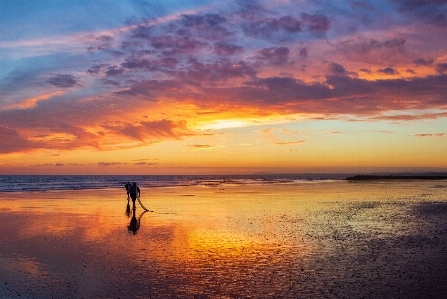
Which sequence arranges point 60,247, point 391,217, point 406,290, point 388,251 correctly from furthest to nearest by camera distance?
point 391,217 → point 60,247 → point 388,251 → point 406,290

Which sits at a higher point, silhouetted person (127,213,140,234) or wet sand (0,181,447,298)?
silhouetted person (127,213,140,234)

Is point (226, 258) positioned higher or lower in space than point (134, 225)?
lower

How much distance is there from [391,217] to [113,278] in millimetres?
18979

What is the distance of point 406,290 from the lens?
34.0 feet

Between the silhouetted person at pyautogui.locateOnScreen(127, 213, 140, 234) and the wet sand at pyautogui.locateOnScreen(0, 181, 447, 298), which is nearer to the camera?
the wet sand at pyautogui.locateOnScreen(0, 181, 447, 298)

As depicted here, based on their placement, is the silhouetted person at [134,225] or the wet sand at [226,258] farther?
the silhouetted person at [134,225]

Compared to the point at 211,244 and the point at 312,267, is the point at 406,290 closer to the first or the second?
the point at 312,267

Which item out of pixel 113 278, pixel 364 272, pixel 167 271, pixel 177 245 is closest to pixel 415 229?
pixel 364 272

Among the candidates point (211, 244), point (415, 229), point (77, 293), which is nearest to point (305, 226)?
point (415, 229)

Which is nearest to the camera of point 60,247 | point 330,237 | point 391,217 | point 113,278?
point 113,278

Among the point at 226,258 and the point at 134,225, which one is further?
the point at 134,225

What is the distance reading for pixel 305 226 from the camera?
2100 centimetres

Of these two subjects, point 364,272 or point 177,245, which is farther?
point 177,245

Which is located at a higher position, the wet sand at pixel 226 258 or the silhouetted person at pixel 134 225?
the silhouetted person at pixel 134 225
